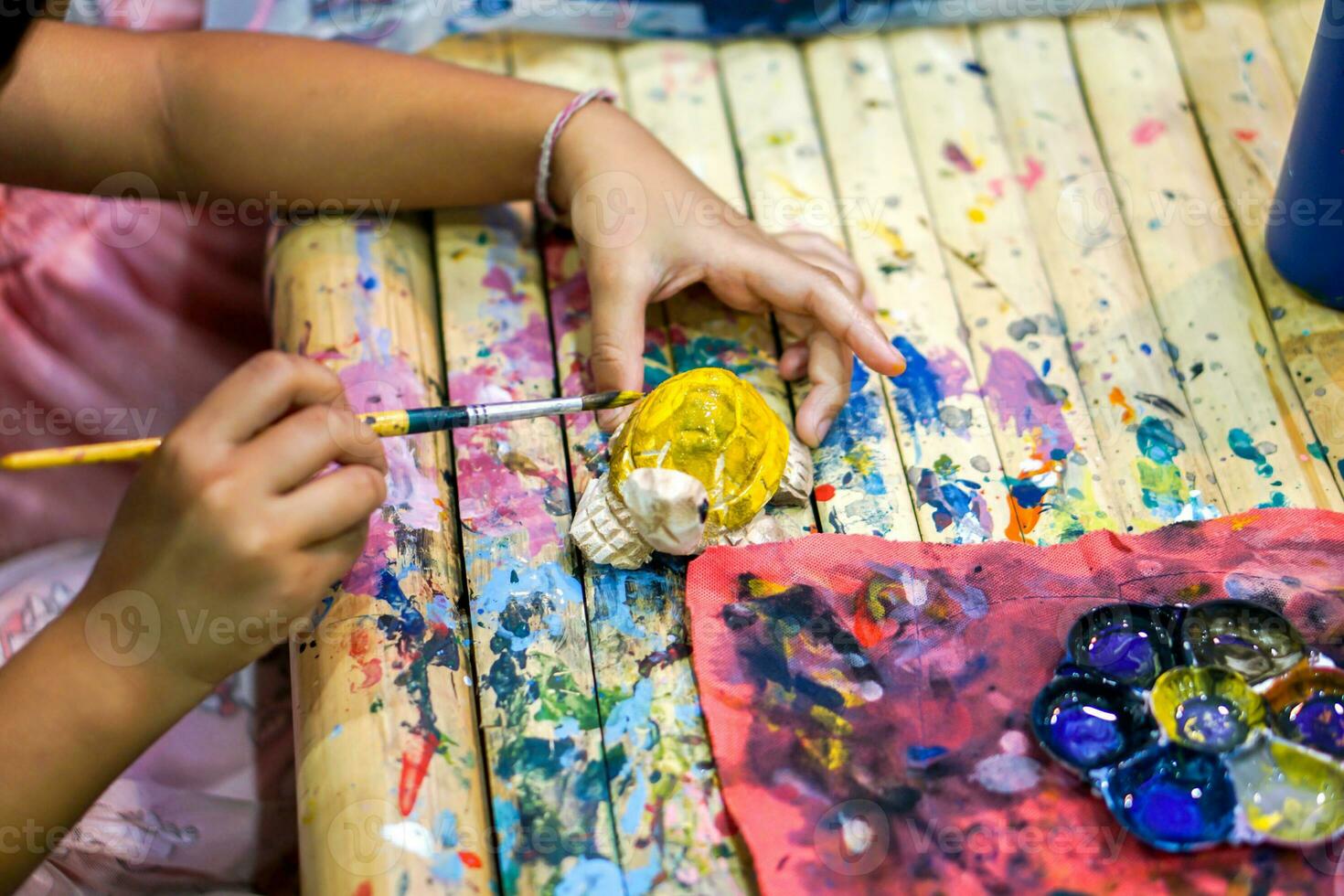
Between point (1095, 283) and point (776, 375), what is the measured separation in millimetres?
355

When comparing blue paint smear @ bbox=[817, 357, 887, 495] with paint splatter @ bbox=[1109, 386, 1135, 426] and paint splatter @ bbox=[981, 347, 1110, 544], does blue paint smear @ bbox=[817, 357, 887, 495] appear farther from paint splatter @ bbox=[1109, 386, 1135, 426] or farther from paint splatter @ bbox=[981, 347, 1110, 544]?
paint splatter @ bbox=[1109, 386, 1135, 426]

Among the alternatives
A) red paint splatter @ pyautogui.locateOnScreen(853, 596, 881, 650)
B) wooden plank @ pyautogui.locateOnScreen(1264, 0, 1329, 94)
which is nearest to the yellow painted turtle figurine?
red paint splatter @ pyautogui.locateOnScreen(853, 596, 881, 650)

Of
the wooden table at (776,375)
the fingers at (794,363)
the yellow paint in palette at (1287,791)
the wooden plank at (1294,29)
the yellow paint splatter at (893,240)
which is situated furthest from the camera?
the wooden plank at (1294,29)

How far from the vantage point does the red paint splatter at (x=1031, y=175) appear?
1271 mm

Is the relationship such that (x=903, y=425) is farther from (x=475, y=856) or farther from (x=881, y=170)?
(x=475, y=856)

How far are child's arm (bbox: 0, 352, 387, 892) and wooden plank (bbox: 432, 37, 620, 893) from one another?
6.5 inches

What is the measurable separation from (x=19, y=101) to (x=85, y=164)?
0.27 ft

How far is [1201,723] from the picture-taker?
2.69ft

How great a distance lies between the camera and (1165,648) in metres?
0.87

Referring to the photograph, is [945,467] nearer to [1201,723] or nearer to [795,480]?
[795,480]

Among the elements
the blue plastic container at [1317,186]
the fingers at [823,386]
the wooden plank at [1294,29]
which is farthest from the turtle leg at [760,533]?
the wooden plank at [1294,29]

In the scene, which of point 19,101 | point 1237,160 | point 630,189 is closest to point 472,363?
point 630,189

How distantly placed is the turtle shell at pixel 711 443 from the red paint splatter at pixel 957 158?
0.48 meters

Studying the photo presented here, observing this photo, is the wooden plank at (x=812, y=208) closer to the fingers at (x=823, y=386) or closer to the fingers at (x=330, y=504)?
the fingers at (x=823, y=386)
